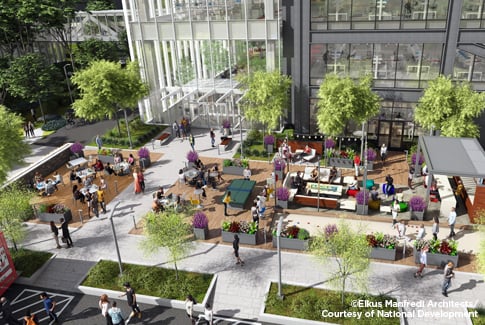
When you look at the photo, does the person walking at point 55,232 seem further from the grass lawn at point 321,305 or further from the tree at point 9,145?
the grass lawn at point 321,305

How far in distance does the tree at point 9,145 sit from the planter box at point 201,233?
502 inches

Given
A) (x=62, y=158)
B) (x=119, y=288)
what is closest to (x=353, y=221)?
(x=119, y=288)

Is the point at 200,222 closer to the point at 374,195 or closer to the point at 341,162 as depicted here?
the point at 374,195

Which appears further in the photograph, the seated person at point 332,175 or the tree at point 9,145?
the seated person at point 332,175

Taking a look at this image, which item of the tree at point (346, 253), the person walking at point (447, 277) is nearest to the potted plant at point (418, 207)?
the person walking at point (447, 277)

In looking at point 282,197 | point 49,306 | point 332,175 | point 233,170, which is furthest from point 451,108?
point 49,306

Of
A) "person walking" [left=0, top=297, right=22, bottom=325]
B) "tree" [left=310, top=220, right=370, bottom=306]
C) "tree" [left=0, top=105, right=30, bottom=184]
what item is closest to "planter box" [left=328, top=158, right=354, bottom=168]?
"tree" [left=310, top=220, right=370, bottom=306]

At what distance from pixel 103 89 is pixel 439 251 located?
86.5 feet

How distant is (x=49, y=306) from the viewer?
1794 cm

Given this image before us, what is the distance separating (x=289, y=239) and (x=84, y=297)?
33.5 feet

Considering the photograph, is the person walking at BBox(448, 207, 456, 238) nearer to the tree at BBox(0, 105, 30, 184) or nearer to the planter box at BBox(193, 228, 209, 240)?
the planter box at BBox(193, 228, 209, 240)

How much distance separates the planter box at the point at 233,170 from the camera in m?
29.7

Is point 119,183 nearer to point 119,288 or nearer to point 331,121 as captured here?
point 119,288

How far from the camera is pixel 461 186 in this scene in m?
25.2
